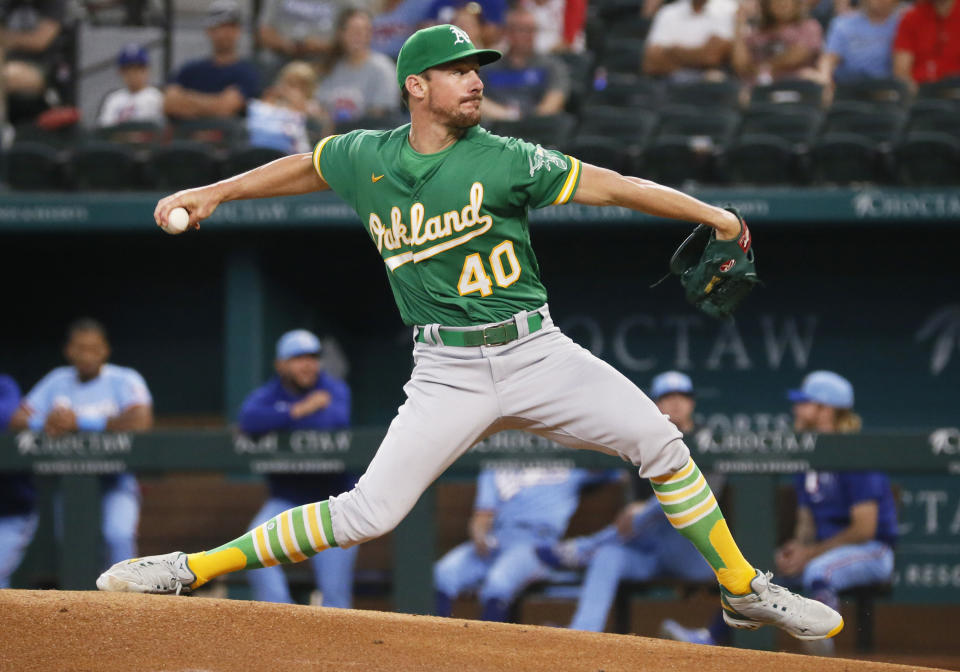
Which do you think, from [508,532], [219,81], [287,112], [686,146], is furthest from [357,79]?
[508,532]

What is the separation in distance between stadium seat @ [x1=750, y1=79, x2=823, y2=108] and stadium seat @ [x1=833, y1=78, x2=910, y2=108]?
12 centimetres

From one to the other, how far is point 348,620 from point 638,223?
13.6ft

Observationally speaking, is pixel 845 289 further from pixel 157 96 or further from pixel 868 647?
pixel 157 96

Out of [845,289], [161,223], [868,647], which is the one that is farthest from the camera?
[845,289]

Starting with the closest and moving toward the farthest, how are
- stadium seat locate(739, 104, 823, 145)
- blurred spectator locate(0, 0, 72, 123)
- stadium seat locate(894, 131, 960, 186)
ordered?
stadium seat locate(894, 131, 960, 186)
stadium seat locate(739, 104, 823, 145)
blurred spectator locate(0, 0, 72, 123)

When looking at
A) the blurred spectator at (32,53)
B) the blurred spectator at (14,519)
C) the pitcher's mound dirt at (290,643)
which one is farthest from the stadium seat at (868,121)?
the blurred spectator at (32,53)

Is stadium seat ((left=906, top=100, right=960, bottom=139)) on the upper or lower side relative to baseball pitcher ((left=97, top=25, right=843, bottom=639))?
upper

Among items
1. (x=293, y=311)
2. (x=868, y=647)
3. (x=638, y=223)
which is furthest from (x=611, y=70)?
(x=868, y=647)

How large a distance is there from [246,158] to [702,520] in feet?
15.1

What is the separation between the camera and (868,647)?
17.3 ft

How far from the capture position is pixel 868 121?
7.36 meters

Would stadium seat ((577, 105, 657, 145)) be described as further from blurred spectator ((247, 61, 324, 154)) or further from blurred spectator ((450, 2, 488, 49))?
blurred spectator ((247, 61, 324, 154))

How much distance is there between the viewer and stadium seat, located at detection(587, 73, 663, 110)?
825cm

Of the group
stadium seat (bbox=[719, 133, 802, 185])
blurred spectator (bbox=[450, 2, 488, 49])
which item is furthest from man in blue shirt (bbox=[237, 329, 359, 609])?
blurred spectator (bbox=[450, 2, 488, 49])
